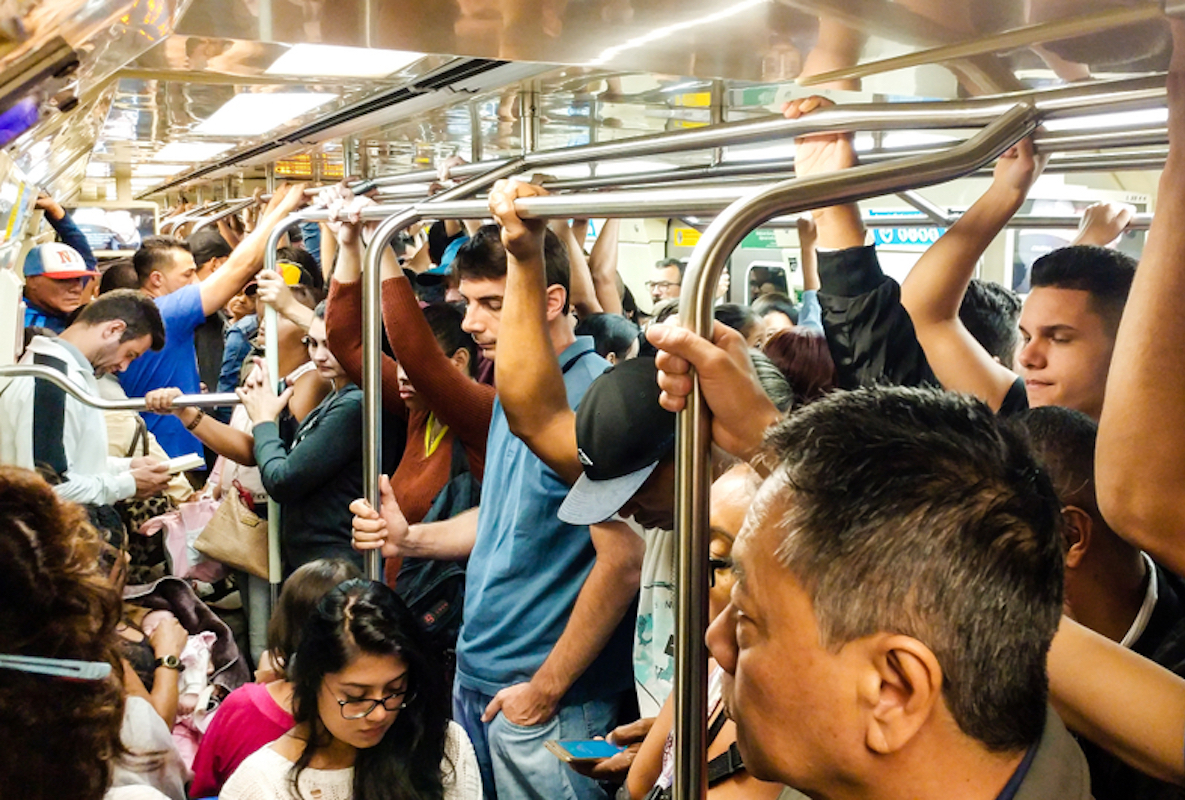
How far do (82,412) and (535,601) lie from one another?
5.71 feet

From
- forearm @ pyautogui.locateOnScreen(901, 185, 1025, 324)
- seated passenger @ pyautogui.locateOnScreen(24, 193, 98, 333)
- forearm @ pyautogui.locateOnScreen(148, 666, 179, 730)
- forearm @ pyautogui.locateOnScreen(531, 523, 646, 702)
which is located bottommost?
forearm @ pyautogui.locateOnScreen(148, 666, 179, 730)

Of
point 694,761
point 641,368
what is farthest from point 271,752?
point 694,761

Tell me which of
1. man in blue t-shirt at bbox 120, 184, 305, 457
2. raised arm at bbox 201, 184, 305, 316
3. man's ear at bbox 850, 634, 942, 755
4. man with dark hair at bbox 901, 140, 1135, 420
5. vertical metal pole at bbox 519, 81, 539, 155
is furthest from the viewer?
man in blue t-shirt at bbox 120, 184, 305, 457

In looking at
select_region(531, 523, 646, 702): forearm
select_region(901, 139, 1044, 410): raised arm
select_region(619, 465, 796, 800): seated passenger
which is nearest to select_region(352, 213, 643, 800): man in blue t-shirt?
select_region(531, 523, 646, 702): forearm

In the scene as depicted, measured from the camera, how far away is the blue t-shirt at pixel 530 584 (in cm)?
242

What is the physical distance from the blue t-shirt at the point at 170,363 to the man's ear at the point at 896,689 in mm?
4222

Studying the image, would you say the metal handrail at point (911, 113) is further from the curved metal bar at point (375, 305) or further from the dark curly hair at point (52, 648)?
the dark curly hair at point (52, 648)

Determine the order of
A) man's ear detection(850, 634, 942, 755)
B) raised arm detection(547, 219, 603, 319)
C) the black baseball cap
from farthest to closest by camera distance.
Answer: raised arm detection(547, 219, 603, 319), the black baseball cap, man's ear detection(850, 634, 942, 755)

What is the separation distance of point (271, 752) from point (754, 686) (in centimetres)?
146

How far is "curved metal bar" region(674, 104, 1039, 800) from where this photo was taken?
1147 millimetres

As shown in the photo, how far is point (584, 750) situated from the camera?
6.87 ft

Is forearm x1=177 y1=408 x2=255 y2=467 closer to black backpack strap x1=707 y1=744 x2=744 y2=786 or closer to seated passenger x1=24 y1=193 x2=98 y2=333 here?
seated passenger x1=24 y1=193 x2=98 y2=333

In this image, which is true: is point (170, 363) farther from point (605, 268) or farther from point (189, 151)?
point (189, 151)

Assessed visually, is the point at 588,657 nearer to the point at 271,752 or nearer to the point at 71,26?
the point at 271,752
